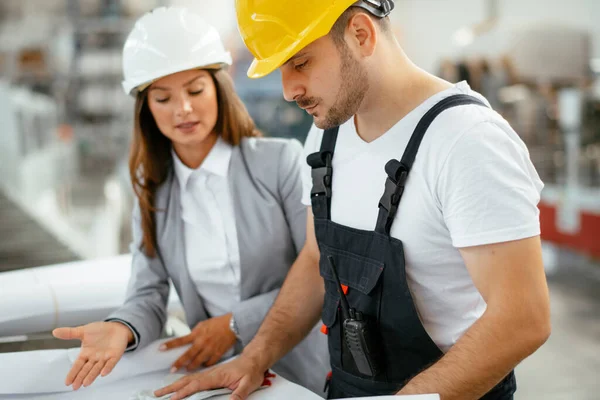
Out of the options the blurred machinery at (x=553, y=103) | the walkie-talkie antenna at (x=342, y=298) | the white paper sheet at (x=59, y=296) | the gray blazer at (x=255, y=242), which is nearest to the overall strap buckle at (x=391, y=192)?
the walkie-talkie antenna at (x=342, y=298)

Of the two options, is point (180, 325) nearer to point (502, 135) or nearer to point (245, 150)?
point (245, 150)

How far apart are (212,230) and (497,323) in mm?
949

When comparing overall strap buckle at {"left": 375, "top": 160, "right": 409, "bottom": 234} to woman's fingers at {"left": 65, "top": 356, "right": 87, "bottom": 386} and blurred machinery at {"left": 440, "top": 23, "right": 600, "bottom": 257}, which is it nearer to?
woman's fingers at {"left": 65, "top": 356, "right": 87, "bottom": 386}

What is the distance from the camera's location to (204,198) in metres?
1.89

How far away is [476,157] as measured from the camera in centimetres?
113

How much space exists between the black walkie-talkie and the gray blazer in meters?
0.44

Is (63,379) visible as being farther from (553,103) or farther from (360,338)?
(553,103)

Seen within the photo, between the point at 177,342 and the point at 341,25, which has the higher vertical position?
the point at 341,25

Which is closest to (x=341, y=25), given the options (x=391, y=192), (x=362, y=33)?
(x=362, y=33)

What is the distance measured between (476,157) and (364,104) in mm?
298

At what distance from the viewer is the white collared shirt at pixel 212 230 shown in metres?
1.83

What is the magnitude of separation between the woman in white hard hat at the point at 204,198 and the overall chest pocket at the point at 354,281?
0.37 m

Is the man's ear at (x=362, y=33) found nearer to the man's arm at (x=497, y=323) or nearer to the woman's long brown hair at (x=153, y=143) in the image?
the man's arm at (x=497, y=323)

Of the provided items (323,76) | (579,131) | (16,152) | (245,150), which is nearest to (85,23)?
(16,152)
